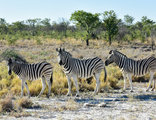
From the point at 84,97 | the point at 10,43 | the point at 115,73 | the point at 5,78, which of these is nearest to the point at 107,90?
the point at 84,97

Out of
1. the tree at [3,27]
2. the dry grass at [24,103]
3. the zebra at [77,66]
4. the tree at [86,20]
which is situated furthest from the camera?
the tree at [3,27]

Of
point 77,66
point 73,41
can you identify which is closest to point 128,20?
point 73,41

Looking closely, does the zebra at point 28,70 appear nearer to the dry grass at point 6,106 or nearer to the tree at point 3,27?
the dry grass at point 6,106

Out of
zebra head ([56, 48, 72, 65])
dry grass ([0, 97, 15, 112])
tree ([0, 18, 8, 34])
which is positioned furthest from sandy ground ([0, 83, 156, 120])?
tree ([0, 18, 8, 34])

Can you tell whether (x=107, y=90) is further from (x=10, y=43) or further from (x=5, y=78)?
(x=10, y=43)

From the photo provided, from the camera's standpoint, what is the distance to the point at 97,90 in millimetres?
10344

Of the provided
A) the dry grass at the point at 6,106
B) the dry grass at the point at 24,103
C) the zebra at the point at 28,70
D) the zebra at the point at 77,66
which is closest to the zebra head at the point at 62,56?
the zebra at the point at 77,66

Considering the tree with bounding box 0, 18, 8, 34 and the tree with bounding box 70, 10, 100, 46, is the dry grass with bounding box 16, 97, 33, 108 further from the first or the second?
the tree with bounding box 0, 18, 8, 34

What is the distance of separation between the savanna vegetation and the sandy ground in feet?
6.16

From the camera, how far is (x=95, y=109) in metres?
7.77

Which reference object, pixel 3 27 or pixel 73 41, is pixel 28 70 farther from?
pixel 3 27

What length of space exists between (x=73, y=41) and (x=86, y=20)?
18.0ft

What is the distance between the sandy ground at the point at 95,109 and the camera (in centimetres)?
685

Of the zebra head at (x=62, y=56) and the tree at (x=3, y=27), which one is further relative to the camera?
the tree at (x=3, y=27)
